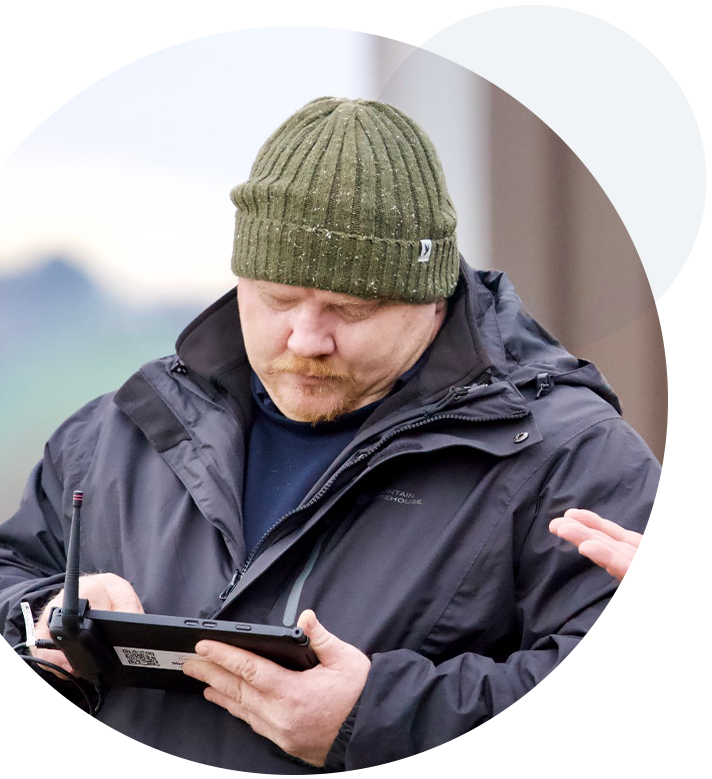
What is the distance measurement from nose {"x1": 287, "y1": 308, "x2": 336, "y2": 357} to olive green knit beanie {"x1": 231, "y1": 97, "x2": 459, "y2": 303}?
6cm

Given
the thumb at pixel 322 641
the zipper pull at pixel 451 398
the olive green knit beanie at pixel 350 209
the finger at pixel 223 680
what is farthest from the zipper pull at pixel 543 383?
the finger at pixel 223 680

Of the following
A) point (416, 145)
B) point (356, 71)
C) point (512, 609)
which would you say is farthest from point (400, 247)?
point (512, 609)

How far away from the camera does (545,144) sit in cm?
164

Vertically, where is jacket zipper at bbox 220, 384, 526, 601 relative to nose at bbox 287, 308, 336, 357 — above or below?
below

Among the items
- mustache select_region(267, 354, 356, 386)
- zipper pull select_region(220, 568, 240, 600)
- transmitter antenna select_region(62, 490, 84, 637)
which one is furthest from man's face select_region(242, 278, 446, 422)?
transmitter antenna select_region(62, 490, 84, 637)

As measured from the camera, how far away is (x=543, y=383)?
164cm

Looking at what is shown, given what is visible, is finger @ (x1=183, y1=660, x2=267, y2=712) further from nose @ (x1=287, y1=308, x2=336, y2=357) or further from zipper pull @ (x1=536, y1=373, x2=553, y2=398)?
zipper pull @ (x1=536, y1=373, x2=553, y2=398)

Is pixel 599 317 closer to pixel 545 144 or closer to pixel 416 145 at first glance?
pixel 545 144

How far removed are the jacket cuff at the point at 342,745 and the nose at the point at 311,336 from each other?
549mm

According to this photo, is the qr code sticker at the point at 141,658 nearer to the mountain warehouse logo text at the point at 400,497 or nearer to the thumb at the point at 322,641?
the thumb at the point at 322,641

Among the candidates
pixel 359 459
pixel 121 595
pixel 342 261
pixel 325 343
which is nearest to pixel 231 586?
pixel 121 595

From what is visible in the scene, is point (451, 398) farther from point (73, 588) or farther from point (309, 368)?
point (73, 588)

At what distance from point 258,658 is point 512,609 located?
39 centimetres

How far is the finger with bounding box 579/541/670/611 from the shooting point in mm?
1314
